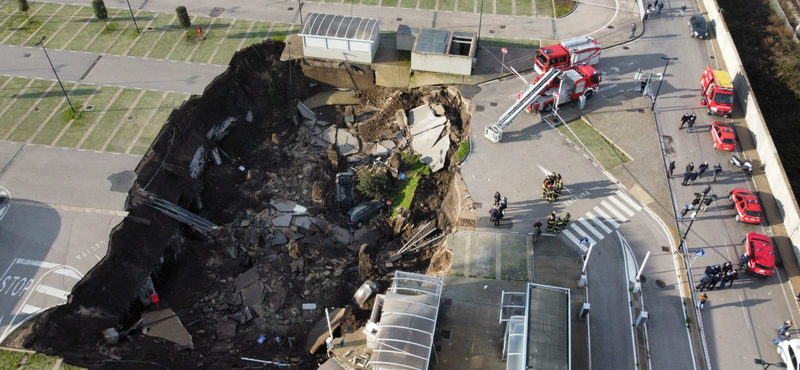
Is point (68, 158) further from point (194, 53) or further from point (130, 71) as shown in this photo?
point (194, 53)

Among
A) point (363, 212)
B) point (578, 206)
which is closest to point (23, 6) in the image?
point (363, 212)

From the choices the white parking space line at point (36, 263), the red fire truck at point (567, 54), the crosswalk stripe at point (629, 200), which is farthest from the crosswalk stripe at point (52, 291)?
the red fire truck at point (567, 54)

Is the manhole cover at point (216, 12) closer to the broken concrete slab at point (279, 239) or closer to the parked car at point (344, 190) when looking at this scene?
the parked car at point (344, 190)

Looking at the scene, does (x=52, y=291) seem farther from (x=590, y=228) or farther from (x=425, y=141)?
(x=590, y=228)

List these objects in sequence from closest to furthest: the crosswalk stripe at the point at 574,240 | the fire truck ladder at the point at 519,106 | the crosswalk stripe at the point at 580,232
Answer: the crosswalk stripe at the point at 574,240 → the crosswalk stripe at the point at 580,232 → the fire truck ladder at the point at 519,106

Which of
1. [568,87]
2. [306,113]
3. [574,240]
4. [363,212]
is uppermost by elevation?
[568,87]

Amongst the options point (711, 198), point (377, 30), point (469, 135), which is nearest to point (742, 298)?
point (711, 198)
